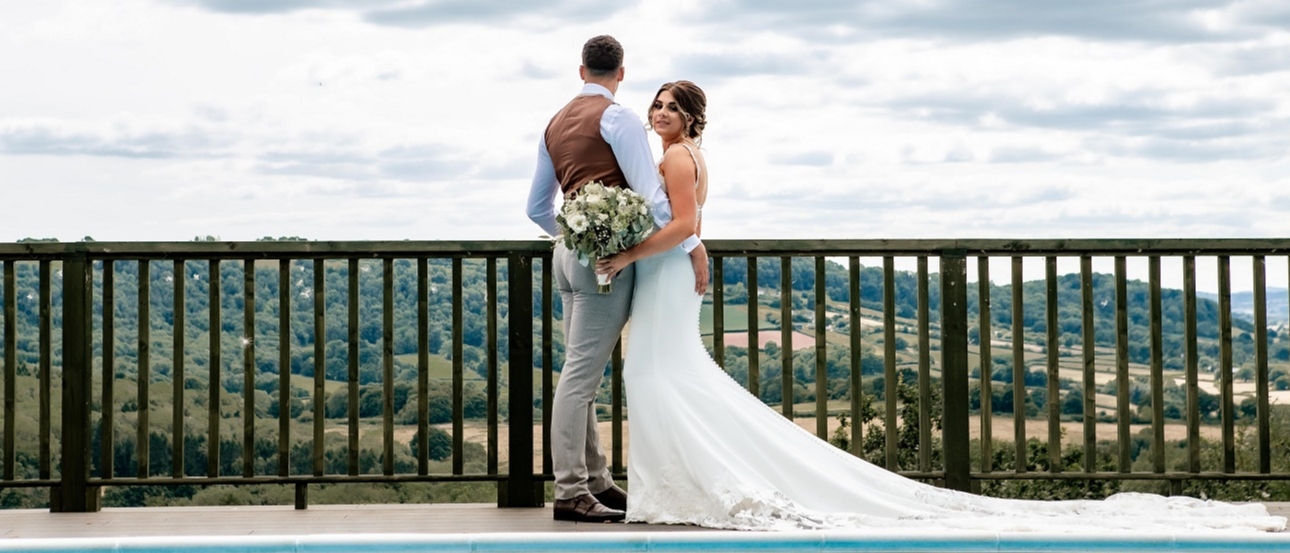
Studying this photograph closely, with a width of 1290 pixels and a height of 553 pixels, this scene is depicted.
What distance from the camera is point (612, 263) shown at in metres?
3.98

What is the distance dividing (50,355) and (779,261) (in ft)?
8.75

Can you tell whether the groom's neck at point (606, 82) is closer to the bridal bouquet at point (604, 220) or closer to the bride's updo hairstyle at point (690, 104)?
the bride's updo hairstyle at point (690, 104)

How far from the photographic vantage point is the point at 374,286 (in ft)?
→ 18.8

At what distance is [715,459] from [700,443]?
67 millimetres

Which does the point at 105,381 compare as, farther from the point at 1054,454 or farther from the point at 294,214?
the point at 1054,454

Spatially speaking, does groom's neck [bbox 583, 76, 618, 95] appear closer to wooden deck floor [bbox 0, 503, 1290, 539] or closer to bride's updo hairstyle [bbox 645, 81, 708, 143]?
bride's updo hairstyle [bbox 645, 81, 708, 143]

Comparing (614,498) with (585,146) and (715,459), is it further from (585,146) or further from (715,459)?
(585,146)

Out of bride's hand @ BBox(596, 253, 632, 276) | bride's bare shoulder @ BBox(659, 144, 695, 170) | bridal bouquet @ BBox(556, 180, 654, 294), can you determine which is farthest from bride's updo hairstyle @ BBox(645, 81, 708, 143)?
bride's hand @ BBox(596, 253, 632, 276)

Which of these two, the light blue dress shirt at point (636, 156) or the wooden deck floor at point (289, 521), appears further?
the wooden deck floor at point (289, 521)

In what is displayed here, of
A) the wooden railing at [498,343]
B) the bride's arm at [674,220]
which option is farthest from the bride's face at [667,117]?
the wooden railing at [498,343]

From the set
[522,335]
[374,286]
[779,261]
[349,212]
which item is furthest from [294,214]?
[779,261]

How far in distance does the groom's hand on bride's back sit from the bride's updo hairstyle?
0.35 metres

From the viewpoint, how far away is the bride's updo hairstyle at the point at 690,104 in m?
4.09

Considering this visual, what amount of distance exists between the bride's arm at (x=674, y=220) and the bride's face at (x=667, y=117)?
0.37 feet
